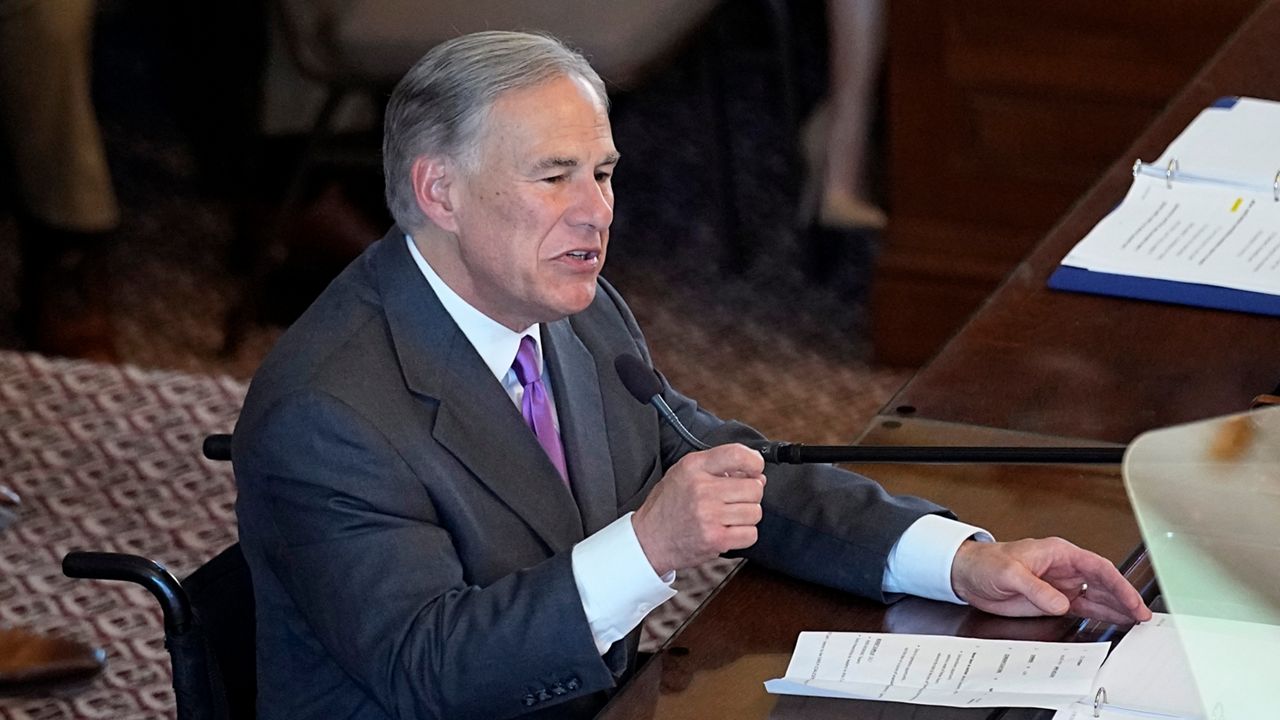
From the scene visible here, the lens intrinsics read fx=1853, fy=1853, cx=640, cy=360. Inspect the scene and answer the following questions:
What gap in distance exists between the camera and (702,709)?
1260mm

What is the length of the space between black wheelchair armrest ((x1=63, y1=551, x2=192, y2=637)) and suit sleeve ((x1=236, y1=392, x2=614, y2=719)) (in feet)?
0.30

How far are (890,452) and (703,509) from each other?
0.54ft

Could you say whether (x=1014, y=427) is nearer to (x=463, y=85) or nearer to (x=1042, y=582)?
(x=1042, y=582)

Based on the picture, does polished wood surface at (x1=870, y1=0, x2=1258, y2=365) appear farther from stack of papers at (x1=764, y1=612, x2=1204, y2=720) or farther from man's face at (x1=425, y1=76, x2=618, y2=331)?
stack of papers at (x1=764, y1=612, x2=1204, y2=720)

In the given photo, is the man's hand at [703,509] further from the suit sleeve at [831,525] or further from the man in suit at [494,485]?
the suit sleeve at [831,525]

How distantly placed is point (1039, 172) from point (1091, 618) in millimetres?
2105

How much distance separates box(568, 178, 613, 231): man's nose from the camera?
1.54m

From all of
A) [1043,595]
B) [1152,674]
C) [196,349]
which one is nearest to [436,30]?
[196,349]

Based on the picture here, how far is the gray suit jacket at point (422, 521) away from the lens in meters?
1.35

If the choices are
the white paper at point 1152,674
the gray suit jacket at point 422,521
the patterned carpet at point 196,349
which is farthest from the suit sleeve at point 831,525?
the patterned carpet at point 196,349

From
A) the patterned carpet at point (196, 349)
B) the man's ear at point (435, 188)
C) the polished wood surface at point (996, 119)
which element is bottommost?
the patterned carpet at point (196, 349)

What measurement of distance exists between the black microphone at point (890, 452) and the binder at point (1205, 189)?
50 centimetres

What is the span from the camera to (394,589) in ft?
4.49

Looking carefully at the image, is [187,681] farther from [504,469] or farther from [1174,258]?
[1174,258]
